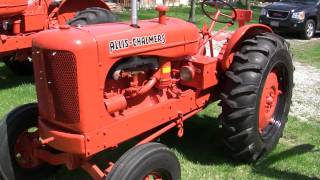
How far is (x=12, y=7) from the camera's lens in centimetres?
667

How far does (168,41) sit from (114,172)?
1211 mm

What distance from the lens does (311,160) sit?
4621 mm

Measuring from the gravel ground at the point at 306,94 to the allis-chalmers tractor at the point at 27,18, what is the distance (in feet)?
7.59

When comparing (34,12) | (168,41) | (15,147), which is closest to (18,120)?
(15,147)

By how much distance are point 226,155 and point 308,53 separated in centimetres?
697

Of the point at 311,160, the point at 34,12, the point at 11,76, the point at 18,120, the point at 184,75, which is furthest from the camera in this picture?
the point at 11,76

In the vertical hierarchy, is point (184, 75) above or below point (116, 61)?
below

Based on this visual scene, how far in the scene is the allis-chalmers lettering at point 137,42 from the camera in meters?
3.29

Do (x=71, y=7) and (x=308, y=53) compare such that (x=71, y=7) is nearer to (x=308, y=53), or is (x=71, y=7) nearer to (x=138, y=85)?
(x=138, y=85)

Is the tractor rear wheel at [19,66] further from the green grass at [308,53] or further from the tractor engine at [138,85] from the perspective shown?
the green grass at [308,53]

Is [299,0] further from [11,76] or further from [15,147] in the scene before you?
[15,147]

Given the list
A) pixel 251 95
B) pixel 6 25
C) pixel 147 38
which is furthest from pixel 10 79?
pixel 251 95

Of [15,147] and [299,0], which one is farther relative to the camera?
[299,0]

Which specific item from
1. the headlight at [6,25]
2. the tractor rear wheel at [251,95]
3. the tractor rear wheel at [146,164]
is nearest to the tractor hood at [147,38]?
the tractor rear wheel at [251,95]
